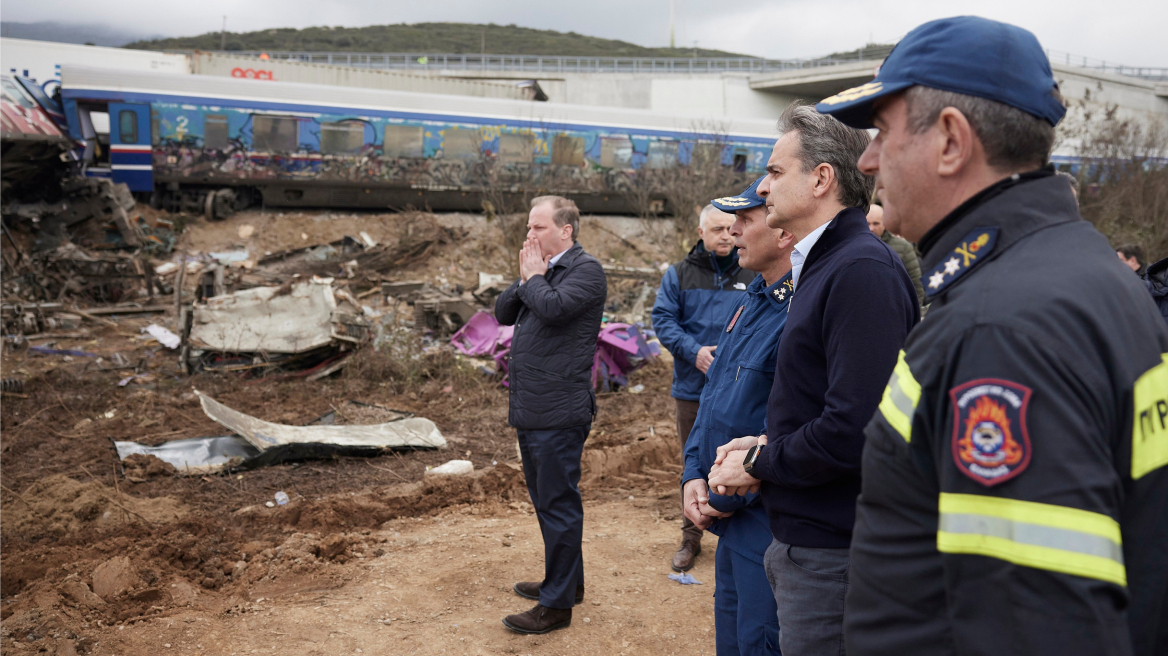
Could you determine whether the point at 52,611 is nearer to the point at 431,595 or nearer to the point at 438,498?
the point at 431,595

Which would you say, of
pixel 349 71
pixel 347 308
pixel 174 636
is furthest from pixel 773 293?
pixel 349 71

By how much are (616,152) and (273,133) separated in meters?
9.48

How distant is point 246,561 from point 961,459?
4.73 metres

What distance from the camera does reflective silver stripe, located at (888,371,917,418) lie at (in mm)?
1178

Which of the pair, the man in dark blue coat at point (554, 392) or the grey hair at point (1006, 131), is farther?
the man in dark blue coat at point (554, 392)

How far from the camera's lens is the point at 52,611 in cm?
385

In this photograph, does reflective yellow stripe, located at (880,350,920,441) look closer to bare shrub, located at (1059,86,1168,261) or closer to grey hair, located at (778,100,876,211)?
grey hair, located at (778,100,876,211)

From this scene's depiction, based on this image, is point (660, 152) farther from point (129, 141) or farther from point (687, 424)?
point (687, 424)

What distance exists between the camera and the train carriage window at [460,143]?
21469 mm

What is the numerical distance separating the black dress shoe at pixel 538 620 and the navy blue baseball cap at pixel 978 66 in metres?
3.25

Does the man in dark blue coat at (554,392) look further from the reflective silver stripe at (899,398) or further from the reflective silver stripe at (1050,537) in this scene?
the reflective silver stripe at (1050,537)

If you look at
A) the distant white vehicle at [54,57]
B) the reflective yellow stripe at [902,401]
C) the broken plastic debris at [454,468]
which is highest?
the distant white vehicle at [54,57]

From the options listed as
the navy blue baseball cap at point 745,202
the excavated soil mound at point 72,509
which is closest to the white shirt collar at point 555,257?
the navy blue baseball cap at point 745,202

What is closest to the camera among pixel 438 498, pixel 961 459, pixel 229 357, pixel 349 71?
pixel 961 459
